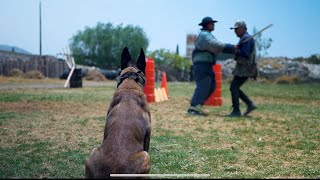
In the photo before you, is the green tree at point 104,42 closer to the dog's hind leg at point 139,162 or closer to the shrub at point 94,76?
the shrub at point 94,76

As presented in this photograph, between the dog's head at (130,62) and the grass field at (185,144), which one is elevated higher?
the dog's head at (130,62)

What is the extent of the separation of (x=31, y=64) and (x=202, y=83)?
3469 centimetres

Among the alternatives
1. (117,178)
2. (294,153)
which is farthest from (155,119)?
(117,178)

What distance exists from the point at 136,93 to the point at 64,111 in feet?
23.2

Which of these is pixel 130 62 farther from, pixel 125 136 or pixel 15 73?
pixel 15 73

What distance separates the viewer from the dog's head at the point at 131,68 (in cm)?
460

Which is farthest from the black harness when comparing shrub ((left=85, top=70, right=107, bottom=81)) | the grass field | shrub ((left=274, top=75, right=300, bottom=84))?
shrub ((left=85, top=70, right=107, bottom=81))

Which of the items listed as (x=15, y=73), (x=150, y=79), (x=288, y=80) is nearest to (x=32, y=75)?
(x=15, y=73)

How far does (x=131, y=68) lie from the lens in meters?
4.82

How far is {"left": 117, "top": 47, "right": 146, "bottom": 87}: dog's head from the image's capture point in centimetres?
460

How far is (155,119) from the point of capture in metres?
9.84

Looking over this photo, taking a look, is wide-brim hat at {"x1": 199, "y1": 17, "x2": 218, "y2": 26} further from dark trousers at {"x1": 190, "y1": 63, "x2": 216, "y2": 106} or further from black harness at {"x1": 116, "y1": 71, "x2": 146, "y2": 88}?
black harness at {"x1": 116, "y1": 71, "x2": 146, "y2": 88}

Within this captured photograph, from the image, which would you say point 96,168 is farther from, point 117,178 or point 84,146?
point 84,146

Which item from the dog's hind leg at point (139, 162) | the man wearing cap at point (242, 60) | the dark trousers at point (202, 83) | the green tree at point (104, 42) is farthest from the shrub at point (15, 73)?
the dog's hind leg at point (139, 162)
